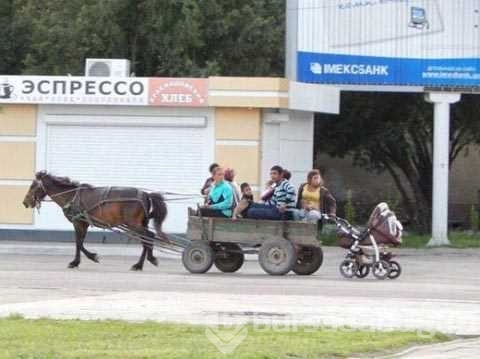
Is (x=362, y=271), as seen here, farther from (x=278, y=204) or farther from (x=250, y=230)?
(x=250, y=230)

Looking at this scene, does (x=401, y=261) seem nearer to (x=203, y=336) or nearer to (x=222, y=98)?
(x=222, y=98)

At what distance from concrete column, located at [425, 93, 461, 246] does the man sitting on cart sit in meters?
11.1

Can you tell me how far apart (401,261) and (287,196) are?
258 inches

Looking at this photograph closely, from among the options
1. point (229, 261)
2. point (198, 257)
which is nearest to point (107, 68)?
point (229, 261)

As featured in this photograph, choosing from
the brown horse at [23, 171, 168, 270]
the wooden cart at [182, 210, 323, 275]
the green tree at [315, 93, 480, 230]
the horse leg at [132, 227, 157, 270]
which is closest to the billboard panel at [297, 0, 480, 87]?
the green tree at [315, 93, 480, 230]

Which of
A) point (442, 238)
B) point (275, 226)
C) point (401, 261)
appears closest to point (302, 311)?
point (275, 226)

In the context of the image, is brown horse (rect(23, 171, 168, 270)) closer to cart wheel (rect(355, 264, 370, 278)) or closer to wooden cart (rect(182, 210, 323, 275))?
wooden cart (rect(182, 210, 323, 275))

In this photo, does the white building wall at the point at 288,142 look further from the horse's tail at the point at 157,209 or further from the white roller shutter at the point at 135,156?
the horse's tail at the point at 157,209

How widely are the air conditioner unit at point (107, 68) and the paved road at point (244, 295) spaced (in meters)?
6.10

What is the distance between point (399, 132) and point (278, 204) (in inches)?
637

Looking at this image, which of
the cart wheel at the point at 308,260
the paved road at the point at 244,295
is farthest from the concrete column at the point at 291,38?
the cart wheel at the point at 308,260

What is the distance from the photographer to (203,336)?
13188mm

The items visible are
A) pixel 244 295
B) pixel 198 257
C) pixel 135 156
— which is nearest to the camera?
pixel 244 295

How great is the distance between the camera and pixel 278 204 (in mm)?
23266
